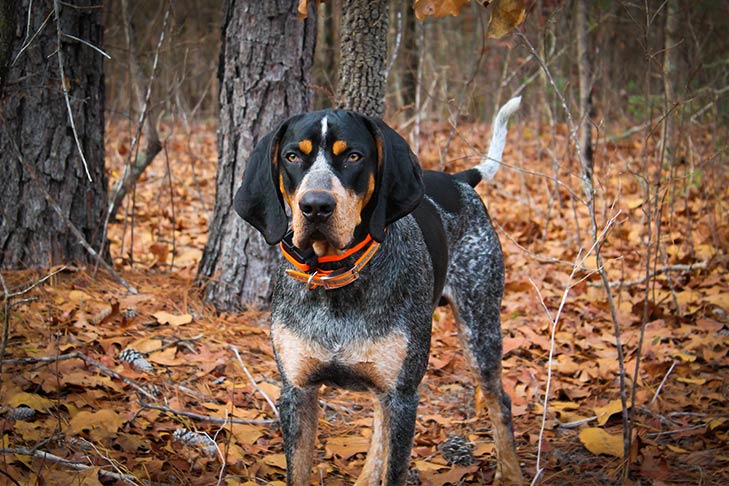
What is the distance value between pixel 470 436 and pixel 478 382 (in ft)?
1.52

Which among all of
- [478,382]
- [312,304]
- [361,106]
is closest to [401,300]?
[312,304]

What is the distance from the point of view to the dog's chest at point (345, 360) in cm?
313

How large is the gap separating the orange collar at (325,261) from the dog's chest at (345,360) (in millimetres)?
255

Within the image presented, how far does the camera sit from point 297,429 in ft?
10.6

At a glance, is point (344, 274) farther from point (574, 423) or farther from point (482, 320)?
point (574, 423)

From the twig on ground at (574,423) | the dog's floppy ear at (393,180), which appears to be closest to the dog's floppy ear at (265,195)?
the dog's floppy ear at (393,180)

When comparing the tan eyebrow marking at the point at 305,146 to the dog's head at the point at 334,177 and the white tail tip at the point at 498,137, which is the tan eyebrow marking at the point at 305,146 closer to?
the dog's head at the point at 334,177

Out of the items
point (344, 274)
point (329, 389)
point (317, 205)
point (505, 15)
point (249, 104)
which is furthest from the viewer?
point (249, 104)

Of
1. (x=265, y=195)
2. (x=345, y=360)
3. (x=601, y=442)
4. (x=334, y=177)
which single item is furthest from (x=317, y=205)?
(x=601, y=442)

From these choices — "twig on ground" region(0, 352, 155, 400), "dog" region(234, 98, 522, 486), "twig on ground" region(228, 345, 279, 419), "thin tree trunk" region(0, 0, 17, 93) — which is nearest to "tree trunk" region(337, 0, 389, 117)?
"dog" region(234, 98, 522, 486)

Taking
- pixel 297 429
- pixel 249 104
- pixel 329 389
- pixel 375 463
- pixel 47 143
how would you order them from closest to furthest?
pixel 297 429
pixel 375 463
pixel 329 389
pixel 249 104
pixel 47 143

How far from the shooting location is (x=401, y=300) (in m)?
3.27

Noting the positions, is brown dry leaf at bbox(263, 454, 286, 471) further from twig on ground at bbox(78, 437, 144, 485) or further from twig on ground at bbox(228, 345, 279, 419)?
twig on ground at bbox(78, 437, 144, 485)

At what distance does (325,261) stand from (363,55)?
2.04 meters
